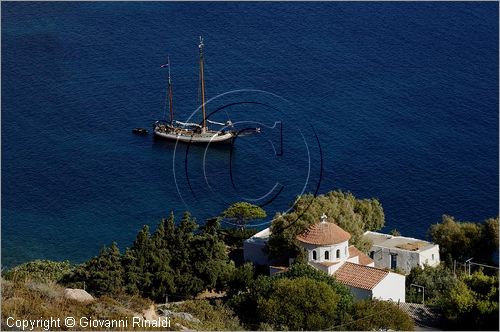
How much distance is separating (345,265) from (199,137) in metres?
38.0

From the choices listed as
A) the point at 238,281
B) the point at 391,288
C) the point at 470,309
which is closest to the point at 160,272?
the point at 238,281

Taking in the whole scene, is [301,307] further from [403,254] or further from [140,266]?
[403,254]

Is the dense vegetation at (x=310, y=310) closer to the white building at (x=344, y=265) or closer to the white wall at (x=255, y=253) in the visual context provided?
the white building at (x=344, y=265)

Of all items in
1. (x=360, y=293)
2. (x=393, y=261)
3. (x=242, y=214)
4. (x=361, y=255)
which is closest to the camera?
(x=360, y=293)

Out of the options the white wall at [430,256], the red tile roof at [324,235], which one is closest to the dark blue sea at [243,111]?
the white wall at [430,256]

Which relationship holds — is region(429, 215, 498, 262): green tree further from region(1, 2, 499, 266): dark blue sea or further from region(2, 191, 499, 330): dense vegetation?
region(1, 2, 499, 266): dark blue sea

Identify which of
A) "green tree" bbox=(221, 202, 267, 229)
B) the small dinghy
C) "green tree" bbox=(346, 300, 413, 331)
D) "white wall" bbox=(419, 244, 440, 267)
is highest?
the small dinghy

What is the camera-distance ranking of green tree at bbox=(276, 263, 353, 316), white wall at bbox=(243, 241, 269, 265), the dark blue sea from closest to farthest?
1. green tree at bbox=(276, 263, 353, 316)
2. white wall at bbox=(243, 241, 269, 265)
3. the dark blue sea

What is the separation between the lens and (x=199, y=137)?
3189 inches

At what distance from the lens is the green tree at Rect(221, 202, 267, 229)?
59.1m

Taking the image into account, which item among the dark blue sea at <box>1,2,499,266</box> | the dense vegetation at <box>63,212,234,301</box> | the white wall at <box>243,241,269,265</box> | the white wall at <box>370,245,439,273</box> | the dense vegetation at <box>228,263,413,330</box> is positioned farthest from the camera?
the dark blue sea at <box>1,2,499,266</box>

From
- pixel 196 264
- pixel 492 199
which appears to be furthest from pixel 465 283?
pixel 492 199

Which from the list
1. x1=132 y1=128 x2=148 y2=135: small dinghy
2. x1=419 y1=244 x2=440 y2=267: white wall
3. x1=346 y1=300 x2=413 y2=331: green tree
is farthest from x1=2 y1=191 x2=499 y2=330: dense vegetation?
x1=132 y1=128 x2=148 y2=135: small dinghy

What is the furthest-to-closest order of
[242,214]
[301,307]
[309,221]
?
1. [242,214]
2. [309,221]
3. [301,307]
